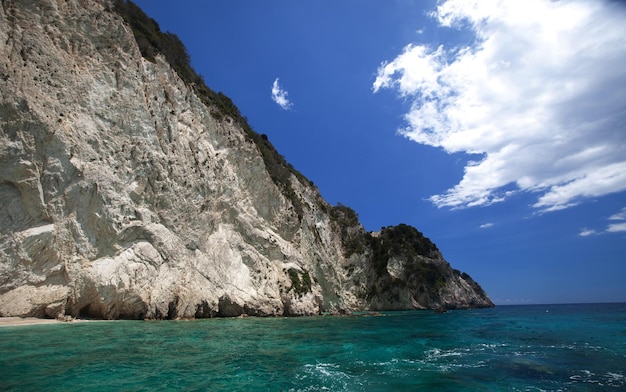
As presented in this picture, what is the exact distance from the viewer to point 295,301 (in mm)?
34062

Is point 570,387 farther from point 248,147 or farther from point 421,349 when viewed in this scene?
point 248,147

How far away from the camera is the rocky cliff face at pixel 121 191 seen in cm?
1923

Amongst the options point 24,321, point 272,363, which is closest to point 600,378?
point 272,363

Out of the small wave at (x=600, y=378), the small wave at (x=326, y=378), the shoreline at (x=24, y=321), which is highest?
the shoreline at (x=24, y=321)

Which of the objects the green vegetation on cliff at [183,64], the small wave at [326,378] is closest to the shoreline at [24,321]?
the small wave at [326,378]

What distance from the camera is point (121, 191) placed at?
23703 mm

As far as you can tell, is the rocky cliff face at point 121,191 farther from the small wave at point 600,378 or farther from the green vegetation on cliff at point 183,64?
the small wave at point 600,378

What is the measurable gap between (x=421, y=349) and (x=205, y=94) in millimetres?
34016

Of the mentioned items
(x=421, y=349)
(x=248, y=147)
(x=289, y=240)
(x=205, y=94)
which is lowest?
(x=421, y=349)

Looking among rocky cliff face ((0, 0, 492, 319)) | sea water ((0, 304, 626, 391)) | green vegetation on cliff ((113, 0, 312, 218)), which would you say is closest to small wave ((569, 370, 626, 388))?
sea water ((0, 304, 626, 391))

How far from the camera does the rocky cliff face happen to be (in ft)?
63.1

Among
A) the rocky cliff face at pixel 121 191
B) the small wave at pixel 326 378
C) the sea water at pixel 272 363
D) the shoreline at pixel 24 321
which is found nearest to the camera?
the sea water at pixel 272 363

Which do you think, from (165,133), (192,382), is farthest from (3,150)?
(192,382)

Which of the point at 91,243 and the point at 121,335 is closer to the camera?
the point at 121,335
